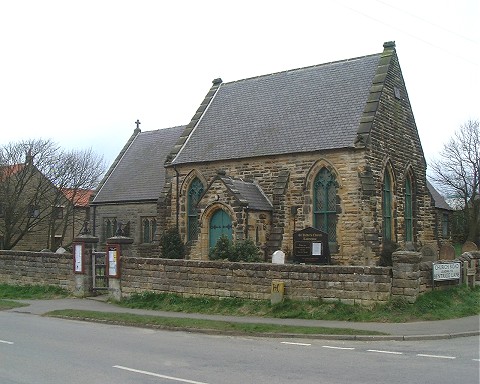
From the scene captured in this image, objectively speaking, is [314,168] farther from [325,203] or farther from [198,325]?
[198,325]

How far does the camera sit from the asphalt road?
8.68m

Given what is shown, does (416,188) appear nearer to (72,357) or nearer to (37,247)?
(72,357)

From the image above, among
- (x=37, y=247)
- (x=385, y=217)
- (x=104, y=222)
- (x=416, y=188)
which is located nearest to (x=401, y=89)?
(x=416, y=188)

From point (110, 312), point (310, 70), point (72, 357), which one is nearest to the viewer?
point (72, 357)

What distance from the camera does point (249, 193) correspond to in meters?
24.9

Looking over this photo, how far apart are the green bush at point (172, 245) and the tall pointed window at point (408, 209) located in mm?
10998

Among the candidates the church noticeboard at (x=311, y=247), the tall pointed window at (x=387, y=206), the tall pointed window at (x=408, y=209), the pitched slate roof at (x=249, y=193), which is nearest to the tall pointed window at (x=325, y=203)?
the pitched slate roof at (x=249, y=193)

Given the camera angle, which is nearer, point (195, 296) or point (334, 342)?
point (334, 342)

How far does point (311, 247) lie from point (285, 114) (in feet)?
30.2

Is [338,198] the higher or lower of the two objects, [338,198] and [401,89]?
the lower

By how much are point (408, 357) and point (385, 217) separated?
583 inches

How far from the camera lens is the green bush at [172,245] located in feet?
89.7

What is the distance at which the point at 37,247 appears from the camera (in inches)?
1900

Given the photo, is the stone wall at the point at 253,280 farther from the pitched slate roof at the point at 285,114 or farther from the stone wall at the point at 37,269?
the pitched slate roof at the point at 285,114
